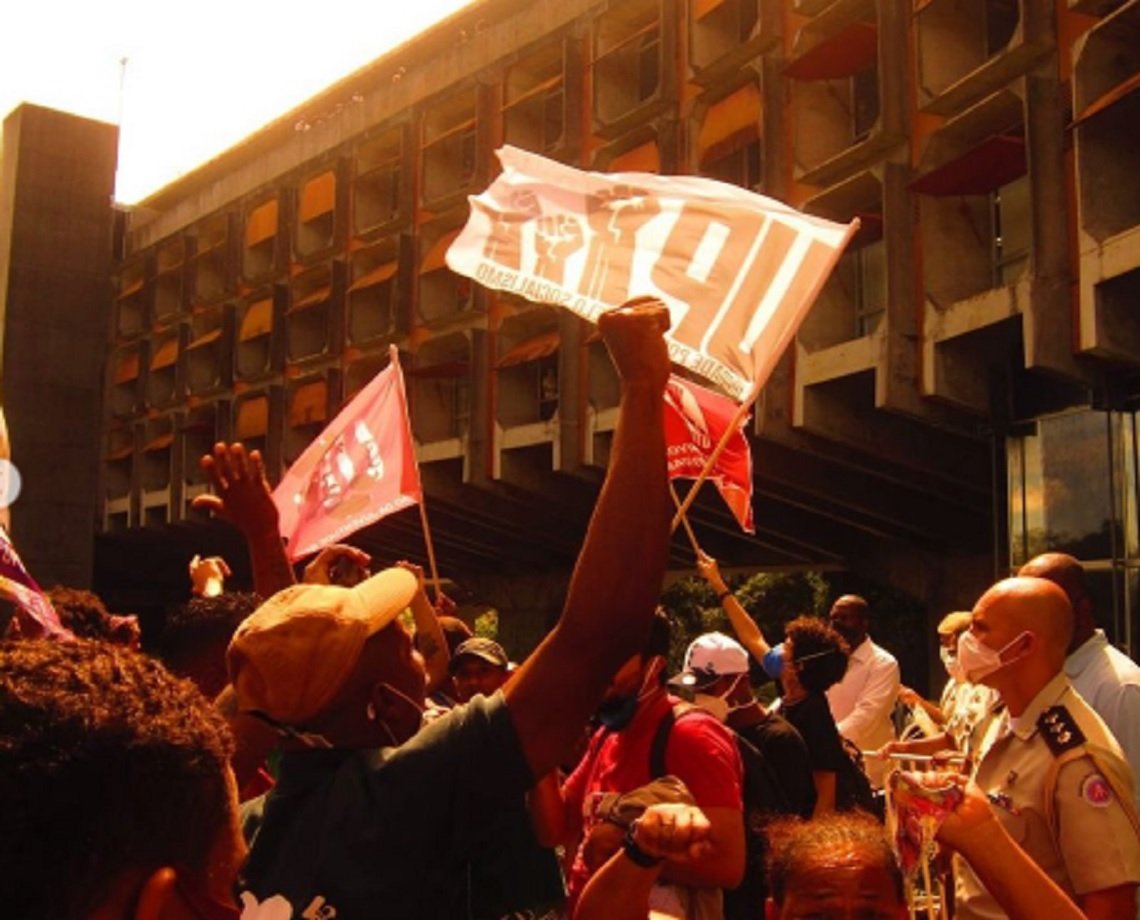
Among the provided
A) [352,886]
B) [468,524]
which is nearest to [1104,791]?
[352,886]

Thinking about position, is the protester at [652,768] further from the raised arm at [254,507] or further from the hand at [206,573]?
the hand at [206,573]

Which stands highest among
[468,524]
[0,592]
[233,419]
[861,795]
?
[233,419]

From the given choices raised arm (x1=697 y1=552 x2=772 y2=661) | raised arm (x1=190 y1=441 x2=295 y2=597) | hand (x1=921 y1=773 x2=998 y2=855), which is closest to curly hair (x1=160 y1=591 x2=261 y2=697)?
raised arm (x1=190 y1=441 x2=295 y2=597)

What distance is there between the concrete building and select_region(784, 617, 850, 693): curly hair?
7.87 m

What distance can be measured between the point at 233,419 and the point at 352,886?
97.9ft

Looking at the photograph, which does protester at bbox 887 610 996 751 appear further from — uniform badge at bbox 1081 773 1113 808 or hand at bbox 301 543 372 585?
hand at bbox 301 543 372 585

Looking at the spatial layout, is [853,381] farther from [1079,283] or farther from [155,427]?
[155,427]

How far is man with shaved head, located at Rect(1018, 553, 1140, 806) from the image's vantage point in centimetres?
373

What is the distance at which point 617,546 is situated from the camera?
1968 mm

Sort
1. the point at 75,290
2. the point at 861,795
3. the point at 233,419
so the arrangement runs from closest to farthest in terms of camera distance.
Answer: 1. the point at 861,795
2. the point at 75,290
3. the point at 233,419

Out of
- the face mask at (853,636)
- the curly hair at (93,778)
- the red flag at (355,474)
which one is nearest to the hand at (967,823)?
the curly hair at (93,778)

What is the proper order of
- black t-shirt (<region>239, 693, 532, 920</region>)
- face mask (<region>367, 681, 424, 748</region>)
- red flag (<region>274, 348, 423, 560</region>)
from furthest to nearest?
red flag (<region>274, 348, 423, 560</region>), face mask (<region>367, 681, 424, 748</region>), black t-shirt (<region>239, 693, 532, 920</region>)

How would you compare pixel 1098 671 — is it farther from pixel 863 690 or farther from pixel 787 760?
pixel 863 690

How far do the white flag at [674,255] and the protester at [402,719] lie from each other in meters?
2.52
